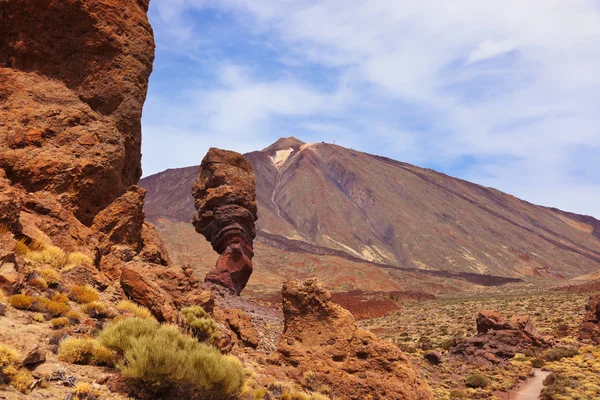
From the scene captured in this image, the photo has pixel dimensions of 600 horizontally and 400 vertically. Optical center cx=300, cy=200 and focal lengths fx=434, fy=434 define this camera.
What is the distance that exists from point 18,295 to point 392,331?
2760 cm

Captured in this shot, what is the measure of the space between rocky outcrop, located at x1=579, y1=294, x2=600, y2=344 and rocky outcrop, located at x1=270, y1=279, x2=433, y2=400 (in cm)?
1869

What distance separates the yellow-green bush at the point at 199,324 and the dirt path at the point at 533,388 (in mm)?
11556

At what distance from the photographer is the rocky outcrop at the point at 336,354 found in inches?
368

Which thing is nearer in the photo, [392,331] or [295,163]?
[392,331]

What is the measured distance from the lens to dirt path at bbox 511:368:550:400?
49.0 ft

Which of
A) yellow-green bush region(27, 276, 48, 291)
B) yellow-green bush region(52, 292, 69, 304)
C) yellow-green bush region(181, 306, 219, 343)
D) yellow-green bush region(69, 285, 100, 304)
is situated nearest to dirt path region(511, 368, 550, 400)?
yellow-green bush region(181, 306, 219, 343)

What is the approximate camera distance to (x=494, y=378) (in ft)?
56.7

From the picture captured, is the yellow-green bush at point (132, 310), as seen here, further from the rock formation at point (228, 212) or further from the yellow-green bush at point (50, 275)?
the rock formation at point (228, 212)

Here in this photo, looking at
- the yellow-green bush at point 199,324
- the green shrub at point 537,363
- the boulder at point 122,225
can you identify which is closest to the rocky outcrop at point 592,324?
the green shrub at point 537,363

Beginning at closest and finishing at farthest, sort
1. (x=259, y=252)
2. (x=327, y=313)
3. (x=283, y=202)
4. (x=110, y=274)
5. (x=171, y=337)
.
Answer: (x=171, y=337)
(x=110, y=274)
(x=327, y=313)
(x=259, y=252)
(x=283, y=202)

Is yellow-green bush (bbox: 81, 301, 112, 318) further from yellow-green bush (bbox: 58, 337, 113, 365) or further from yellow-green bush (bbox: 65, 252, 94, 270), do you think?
yellow-green bush (bbox: 58, 337, 113, 365)

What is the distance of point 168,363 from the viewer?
548 cm

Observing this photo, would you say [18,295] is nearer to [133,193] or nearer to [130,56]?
[133,193]

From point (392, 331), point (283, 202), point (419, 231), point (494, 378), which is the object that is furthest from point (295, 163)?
point (494, 378)
